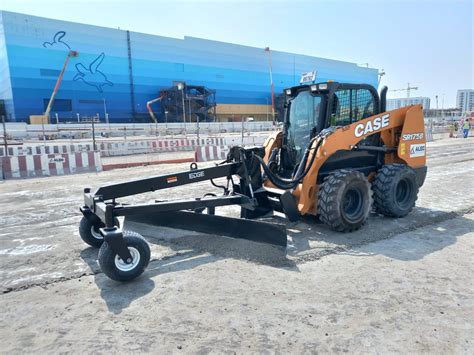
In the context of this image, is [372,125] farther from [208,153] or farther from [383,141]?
[208,153]

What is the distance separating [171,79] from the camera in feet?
177

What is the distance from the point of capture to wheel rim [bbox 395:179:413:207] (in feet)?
21.4

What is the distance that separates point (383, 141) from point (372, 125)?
819mm

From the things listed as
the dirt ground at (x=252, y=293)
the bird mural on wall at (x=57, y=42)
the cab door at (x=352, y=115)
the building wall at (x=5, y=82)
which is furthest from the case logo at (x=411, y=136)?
the bird mural on wall at (x=57, y=42)

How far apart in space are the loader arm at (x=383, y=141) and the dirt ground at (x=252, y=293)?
2.16 feet

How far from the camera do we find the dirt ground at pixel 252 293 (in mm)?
2961

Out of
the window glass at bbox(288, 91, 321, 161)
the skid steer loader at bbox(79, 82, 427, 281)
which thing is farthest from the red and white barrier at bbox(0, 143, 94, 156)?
the window glass at bbox(288, 91, 321, 161)

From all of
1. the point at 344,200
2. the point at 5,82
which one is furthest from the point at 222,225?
the point at 5,82

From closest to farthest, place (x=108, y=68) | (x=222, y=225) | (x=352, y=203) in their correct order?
(x=222, y=225)
(x=352, y=203)
(x=108, y=68)

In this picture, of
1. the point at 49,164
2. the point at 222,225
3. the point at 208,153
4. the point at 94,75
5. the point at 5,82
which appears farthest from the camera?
the point at 94,75

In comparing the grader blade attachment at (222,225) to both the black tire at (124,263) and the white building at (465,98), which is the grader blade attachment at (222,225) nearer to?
the black tire at (124,263)

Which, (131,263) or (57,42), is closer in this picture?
(131,263)

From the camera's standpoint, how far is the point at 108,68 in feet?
156

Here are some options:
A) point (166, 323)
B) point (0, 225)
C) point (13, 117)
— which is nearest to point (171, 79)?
point (13, 117)
